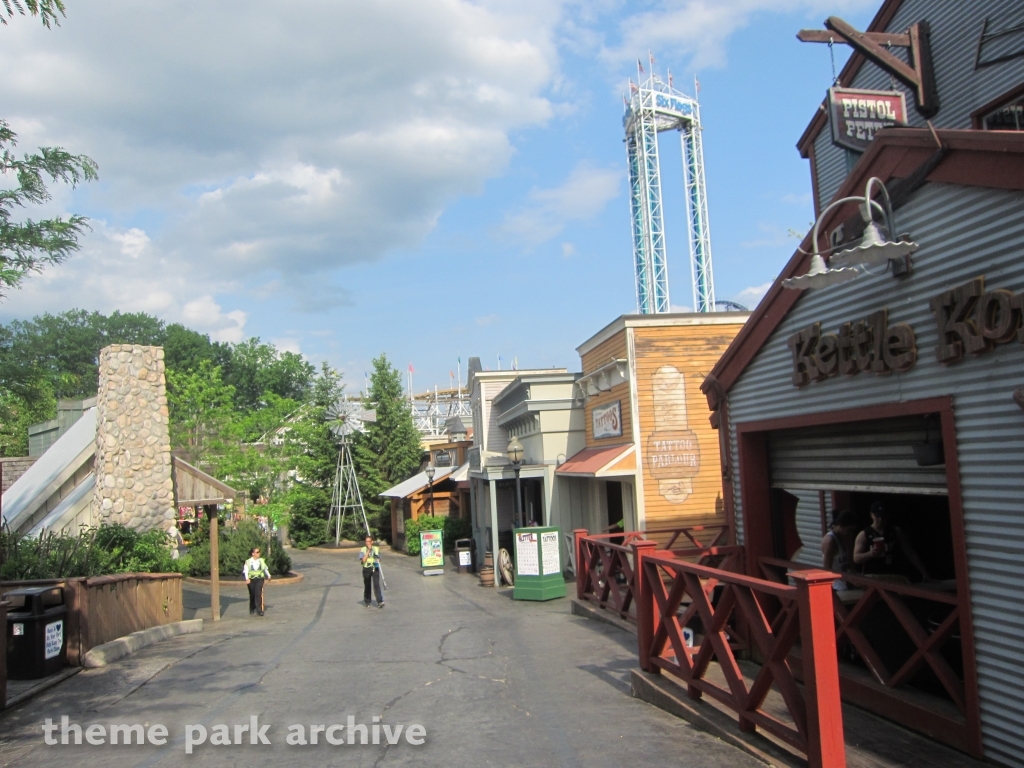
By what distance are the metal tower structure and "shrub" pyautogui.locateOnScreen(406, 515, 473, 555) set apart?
3443cm

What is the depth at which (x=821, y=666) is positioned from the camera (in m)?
5.08

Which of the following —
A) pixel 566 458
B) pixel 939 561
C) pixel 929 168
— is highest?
pixel 929 168

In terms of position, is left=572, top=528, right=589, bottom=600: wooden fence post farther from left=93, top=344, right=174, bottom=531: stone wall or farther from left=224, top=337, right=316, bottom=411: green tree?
left=224, top=337, right=316, bottom=411: green tree

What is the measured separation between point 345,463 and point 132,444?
25.3 metres

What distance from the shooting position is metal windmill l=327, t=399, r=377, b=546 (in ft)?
133

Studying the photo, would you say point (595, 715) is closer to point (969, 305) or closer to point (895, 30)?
point (969, 305)

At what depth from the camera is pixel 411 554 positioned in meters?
37.7

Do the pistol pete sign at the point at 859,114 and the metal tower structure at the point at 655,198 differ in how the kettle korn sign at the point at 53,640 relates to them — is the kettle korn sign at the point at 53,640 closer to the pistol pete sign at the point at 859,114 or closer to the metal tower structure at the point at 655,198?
the pistol pete sign at the point at 859,114

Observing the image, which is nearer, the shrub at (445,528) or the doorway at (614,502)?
the doorway at (614,502)

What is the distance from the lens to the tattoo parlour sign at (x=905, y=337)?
18.5ft

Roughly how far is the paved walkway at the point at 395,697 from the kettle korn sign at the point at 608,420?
17.6 ft

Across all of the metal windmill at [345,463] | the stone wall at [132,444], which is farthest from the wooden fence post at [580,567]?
the metal windmill at [345,463]

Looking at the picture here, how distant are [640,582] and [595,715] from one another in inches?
53.8

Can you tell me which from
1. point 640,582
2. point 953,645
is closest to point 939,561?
point 953,645
